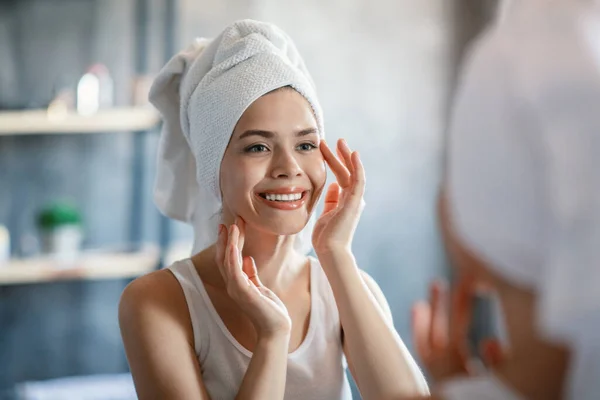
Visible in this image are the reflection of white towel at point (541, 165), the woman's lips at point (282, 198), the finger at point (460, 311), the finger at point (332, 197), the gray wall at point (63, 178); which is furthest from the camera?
the gray wall at point (63, 178)

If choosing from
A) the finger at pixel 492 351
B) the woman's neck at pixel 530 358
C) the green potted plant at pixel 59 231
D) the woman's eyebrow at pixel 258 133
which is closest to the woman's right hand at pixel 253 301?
the woman's eyebrow at pixel 258 133

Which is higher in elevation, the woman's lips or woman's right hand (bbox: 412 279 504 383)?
woman's right hand (bbox: 412 279 504 383)

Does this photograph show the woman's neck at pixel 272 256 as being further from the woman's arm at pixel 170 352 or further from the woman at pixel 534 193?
the woman at pixel 534 193

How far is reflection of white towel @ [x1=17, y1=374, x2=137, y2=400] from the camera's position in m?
3.46

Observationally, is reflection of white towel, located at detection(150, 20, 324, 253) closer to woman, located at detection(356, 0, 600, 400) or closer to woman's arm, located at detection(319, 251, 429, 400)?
woman's arm, located at detection(319, 251, 429, 400)

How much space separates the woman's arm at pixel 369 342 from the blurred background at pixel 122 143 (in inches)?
89.7

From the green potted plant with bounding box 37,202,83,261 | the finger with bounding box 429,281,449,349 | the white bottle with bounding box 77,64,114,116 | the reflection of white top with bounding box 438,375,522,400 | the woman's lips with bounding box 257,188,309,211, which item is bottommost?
the green potted plant with bounding box 37,202,83,261

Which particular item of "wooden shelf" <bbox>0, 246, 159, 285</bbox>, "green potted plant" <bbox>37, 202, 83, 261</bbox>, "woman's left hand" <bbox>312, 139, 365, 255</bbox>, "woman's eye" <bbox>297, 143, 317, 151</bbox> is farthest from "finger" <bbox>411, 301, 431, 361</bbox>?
"green potted plant" <bbox>37, 202, 83, 261</bbox>

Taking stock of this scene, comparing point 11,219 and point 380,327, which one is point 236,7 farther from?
point 380,327

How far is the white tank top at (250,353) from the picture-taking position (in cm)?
143

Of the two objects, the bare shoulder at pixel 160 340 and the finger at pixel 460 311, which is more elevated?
the finger at pixel 460 311

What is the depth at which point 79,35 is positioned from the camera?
378 centimetres

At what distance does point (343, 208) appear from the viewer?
1453 mm

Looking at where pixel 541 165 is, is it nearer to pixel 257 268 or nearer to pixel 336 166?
pixel 336 166
